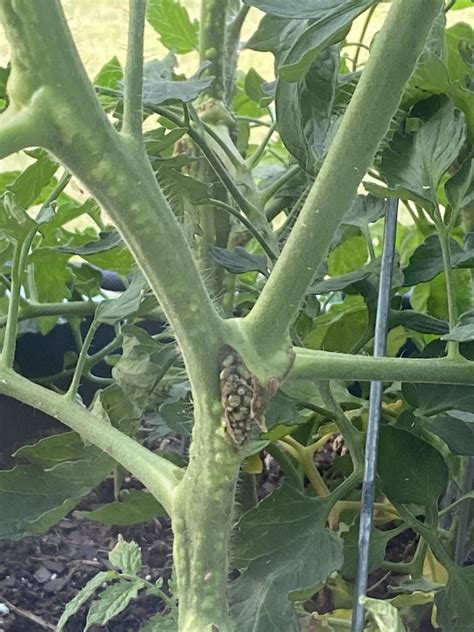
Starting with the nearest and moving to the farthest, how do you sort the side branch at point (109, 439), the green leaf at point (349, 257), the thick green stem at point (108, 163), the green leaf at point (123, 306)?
the thick green stem at point (108, 163), the side branch at point (109, 439), the green leaf at point (123, 306), the green leaf at point (349, 257)

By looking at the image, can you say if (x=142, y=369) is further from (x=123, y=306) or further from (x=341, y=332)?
(x=341, y=332)

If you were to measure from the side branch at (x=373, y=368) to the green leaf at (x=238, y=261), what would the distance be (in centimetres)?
10

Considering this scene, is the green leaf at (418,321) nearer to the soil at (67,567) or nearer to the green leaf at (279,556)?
the green leaf at (279,556)

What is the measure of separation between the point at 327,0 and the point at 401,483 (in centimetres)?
29

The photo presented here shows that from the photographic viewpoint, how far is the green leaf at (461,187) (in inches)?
16.8

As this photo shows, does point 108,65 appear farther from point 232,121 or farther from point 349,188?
point 349,188

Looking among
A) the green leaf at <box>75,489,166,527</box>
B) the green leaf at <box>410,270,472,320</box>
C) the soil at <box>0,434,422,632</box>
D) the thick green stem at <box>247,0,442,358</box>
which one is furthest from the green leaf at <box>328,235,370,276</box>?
the thick green stem at <box>247,0,442,358</box>

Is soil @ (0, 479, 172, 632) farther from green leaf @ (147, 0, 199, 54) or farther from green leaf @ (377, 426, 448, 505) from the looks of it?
green leaf @ (147, 0, 199, 54)

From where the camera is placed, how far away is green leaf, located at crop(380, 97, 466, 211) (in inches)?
16.3

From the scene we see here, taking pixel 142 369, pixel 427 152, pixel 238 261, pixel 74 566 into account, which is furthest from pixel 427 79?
pixel 74 566

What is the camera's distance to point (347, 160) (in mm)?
298

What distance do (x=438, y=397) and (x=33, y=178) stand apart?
28 centimetres

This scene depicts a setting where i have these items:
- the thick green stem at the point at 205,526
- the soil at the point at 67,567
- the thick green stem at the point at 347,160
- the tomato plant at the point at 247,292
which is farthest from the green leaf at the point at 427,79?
the soil at the point at 67,567

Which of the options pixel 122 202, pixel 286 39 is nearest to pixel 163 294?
pixel 122 202
